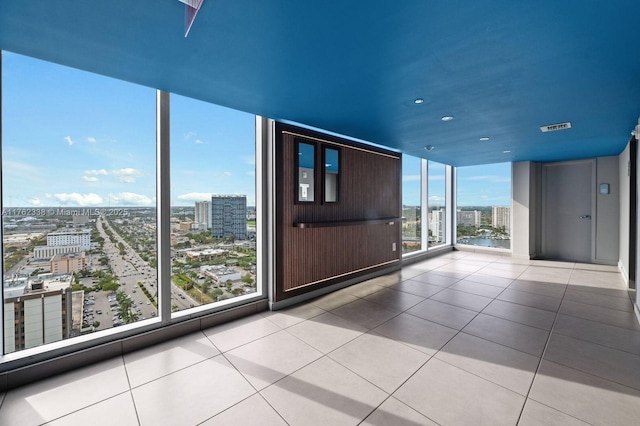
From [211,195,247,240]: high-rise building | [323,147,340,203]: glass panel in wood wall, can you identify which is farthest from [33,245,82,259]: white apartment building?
[323,147,340,203]: glass panel in wood wall

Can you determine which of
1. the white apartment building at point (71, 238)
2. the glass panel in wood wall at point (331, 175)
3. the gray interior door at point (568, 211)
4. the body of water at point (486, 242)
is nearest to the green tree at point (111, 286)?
the white apartment building at point (71, 238)

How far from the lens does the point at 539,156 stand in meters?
6.24

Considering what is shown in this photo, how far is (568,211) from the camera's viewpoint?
6.76m

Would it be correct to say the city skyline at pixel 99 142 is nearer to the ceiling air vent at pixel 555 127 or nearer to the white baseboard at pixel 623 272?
the ceiling air vent at pixel 555 127

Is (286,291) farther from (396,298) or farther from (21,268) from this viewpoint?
(21,268)

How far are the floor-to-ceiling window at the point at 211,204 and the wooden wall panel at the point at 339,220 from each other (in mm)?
415

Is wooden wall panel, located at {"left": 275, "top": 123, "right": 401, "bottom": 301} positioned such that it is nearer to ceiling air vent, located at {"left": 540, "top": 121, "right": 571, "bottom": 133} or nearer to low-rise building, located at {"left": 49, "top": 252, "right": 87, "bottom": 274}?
low-rise building, located at {"left": 49, "top": 252, "right": 87, "bottom": 274}

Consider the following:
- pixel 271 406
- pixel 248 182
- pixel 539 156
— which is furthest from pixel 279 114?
pixel 539 156

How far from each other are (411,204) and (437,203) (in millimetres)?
1460

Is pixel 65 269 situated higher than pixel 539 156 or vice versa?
pixel 539 156

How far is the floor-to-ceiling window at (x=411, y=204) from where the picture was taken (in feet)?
21.2

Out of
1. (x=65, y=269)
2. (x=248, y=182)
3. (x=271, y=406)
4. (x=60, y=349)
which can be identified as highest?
(x=248, y=182)

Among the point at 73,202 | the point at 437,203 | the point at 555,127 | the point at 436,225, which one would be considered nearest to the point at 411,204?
the point at 437,203

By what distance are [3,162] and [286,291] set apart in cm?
307
